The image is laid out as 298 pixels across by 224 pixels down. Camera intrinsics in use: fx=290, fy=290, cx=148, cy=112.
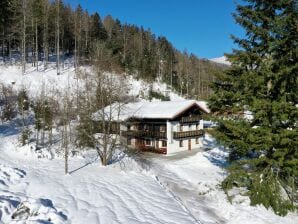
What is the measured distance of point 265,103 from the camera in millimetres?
15000

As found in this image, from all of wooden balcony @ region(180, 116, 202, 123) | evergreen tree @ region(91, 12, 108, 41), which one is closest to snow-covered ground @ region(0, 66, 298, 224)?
wooden balcony @ region(180, 116, 202, 123)

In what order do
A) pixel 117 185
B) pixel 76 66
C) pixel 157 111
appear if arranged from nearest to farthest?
pixel 117 185
pixel 157 111
pixel 76 66

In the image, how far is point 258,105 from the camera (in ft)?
49.4

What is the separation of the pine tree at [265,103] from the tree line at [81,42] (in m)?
15.8

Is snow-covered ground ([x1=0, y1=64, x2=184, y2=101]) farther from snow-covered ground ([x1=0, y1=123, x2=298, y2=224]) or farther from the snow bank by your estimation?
the snow bank

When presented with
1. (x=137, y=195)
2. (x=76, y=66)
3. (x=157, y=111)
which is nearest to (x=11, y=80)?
(x=76, y=66)

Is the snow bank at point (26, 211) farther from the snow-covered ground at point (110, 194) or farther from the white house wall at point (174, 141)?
the white house wall at point (174, 141)

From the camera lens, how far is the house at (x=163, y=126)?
3319cm

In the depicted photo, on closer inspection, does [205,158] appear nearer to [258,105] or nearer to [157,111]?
[157,111]

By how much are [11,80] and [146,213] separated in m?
35.1

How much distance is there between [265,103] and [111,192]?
958 cm

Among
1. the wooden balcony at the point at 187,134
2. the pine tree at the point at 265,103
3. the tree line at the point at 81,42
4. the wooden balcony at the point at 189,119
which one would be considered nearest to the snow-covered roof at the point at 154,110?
the wooden balcony at the point at 189,119

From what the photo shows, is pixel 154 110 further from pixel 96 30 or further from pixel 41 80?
pixel 96 30

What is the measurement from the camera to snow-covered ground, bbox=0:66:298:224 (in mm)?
12391
